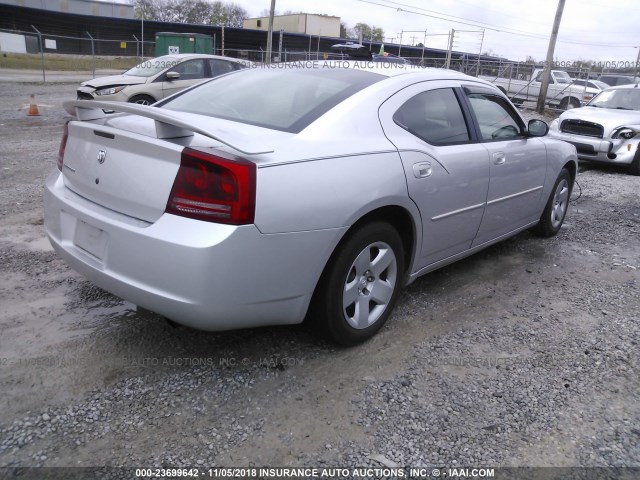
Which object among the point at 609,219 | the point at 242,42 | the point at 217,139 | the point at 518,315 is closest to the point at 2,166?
the point at 217,139

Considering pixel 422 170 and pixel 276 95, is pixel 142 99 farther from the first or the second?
pixel 422 170

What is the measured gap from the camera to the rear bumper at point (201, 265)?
7.63ft

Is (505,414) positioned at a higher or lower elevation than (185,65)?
lower

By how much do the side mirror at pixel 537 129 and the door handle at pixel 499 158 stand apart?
675 millimetres

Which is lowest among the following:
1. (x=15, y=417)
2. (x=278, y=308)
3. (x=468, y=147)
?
(x=15, y=417)

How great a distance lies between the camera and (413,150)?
3.21 metres

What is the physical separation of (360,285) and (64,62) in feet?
113

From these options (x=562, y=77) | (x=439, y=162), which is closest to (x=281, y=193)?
(x=439, y=162)

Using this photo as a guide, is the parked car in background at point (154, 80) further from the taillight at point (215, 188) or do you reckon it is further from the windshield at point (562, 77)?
the windshield at point (562, 77)

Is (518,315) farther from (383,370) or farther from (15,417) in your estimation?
(15,417)

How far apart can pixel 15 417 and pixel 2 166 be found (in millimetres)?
5590

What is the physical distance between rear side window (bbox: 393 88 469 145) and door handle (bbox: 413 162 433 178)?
21cm

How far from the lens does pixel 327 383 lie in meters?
2.79

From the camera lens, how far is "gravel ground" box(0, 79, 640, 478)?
2.32 metres
